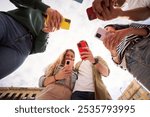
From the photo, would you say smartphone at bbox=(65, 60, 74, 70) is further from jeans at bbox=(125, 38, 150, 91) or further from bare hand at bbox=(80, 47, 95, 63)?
jeans at bbox=(125, 38, 150, 91)

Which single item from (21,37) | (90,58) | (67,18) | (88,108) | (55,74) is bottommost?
(88,108)

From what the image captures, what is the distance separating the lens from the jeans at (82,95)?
4.95 ft

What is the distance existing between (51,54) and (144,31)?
624 mm

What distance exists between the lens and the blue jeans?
1194 millimetres

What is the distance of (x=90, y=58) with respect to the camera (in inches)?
65.6

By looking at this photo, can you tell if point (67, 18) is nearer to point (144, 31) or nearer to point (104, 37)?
point (104, 37)

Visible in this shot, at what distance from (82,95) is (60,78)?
189 mm

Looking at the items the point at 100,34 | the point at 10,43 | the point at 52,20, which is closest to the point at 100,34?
the point at 100,34

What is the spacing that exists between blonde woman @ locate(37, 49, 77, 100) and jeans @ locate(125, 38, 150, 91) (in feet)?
1.48

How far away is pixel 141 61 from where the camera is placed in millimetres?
1183

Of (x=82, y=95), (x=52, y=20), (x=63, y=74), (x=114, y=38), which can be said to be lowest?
(x=82, y=95)

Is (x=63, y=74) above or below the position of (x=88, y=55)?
below

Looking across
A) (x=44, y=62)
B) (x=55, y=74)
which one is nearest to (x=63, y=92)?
(x=55, y=74)

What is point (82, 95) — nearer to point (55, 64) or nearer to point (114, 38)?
point (55, 64)
